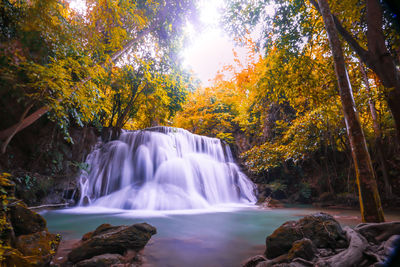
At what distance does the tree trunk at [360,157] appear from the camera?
2.97m

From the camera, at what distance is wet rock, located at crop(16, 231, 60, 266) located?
7.52 feet

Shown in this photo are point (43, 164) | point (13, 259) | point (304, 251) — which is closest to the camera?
point (13, 259)

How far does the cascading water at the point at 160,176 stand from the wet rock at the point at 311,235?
6439 millimetres

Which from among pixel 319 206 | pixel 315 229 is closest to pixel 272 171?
pixel 319 206

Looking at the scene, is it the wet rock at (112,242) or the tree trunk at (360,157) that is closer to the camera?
the wet rock at (112,242)

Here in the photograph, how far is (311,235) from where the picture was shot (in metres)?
2.63

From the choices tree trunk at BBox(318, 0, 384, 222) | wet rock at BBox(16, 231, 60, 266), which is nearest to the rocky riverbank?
tree trunk at BBox(318, 0, 384, 222)

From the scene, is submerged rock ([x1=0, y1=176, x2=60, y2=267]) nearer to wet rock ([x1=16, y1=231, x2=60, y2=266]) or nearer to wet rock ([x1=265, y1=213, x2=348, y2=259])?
wet rock ([x1=16, y1=231, x2=60, y2=266])

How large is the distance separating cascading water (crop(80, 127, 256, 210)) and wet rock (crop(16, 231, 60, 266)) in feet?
19.1

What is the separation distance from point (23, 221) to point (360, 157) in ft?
17.6

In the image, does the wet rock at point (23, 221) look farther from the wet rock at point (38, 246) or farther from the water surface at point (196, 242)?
the water surface at point (196, 242)

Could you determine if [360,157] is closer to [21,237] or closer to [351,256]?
[351,256]

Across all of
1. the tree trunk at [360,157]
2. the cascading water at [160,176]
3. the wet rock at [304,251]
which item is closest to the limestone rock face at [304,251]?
the wet rock at [304,251]

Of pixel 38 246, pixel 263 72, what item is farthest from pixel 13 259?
pixel 263 72
